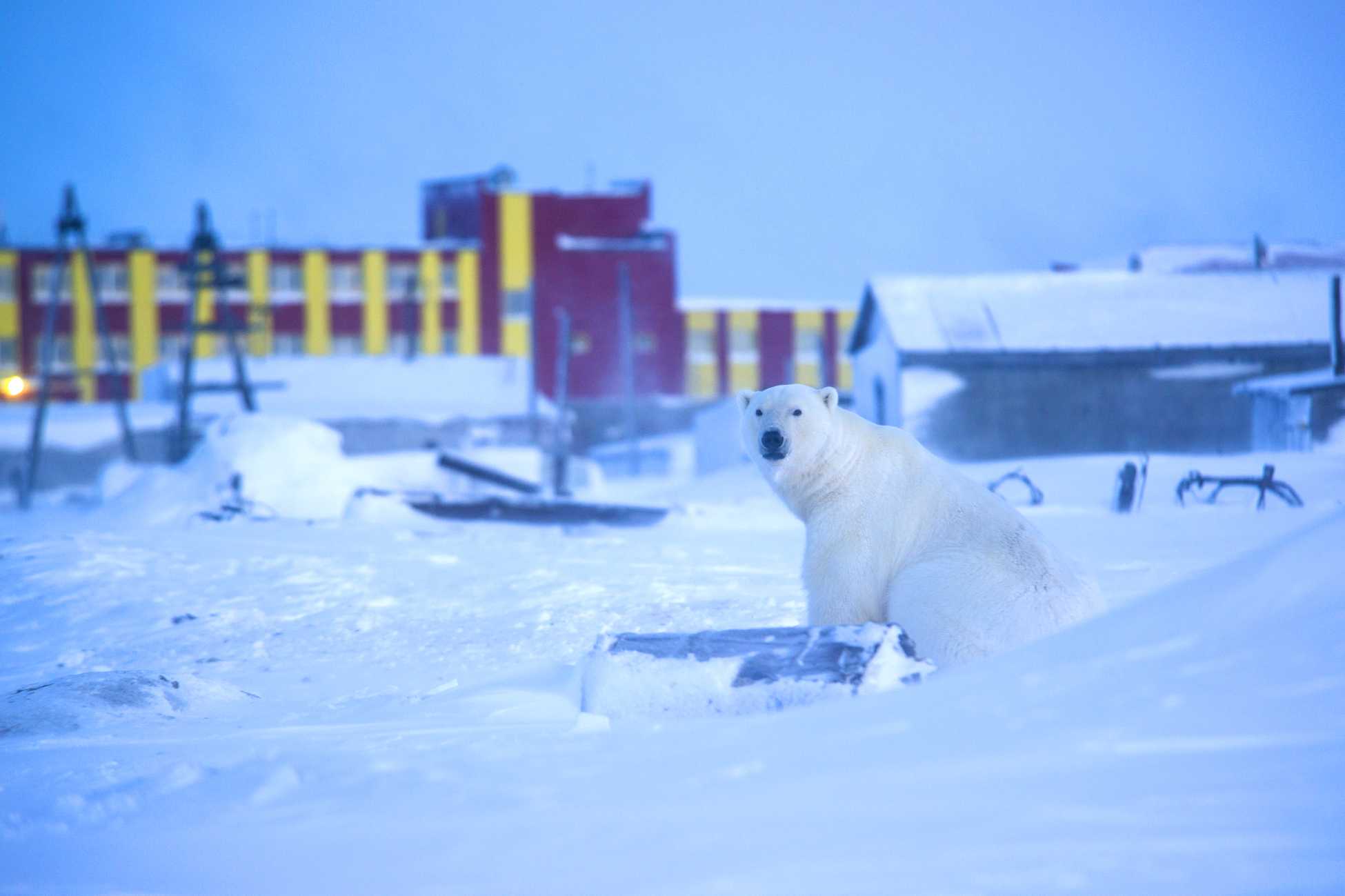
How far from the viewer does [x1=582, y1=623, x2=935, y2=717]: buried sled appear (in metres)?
2.82

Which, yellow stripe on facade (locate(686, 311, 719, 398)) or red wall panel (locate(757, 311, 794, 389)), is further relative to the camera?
red wall panel (locate(757, 311, 794, 389))

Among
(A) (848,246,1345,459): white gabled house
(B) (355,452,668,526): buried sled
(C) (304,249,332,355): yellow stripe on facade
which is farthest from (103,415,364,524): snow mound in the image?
(C) (304,249,332,355): yellow stripe on facade

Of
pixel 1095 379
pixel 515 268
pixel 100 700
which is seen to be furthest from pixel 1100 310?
pixel 515 268

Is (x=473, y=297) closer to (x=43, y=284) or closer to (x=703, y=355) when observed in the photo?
(x=703, y=355)

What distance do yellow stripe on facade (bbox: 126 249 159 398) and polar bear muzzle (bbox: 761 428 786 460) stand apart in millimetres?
36993

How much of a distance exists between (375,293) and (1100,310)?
26773mm

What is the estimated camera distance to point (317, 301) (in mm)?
37375

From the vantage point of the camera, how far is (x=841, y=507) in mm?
3914

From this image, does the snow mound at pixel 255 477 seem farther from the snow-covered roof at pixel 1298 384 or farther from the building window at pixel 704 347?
the building window at pixel 704 347

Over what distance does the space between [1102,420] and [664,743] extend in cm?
1600

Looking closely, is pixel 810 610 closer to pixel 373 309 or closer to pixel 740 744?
pixel 740 744

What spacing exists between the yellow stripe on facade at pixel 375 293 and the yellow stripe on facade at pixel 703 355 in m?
10.9

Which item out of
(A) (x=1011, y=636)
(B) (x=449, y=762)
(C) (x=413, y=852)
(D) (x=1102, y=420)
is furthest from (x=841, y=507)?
(D) (x=1102, y=420)

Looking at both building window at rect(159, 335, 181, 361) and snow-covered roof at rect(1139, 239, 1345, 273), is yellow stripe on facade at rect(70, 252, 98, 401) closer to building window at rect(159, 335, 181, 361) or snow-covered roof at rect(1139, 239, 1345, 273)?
building window at rect(159, 335, 181, 361)
